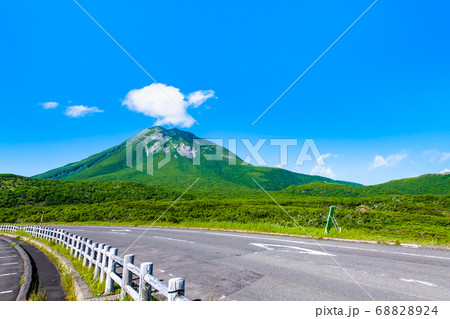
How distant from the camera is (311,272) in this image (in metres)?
6.78

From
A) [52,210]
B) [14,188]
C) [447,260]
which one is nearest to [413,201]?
[447,260]

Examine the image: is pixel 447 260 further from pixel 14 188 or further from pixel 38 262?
pixel 14 188

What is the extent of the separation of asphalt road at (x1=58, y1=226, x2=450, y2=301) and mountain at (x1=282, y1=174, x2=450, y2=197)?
371ft

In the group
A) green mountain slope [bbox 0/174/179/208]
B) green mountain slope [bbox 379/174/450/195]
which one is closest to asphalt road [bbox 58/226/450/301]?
green mountain slope [bbox 0/174/179/208]

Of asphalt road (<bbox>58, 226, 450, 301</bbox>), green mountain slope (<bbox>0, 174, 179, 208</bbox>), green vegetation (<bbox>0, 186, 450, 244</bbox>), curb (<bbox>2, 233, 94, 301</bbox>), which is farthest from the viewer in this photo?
green mountain slope (<bbox>0, 174, 179, 208</bbox>)

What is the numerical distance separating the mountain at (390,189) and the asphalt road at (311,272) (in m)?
113

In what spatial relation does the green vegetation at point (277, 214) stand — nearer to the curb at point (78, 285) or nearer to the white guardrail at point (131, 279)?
the curb at point (78, 285)

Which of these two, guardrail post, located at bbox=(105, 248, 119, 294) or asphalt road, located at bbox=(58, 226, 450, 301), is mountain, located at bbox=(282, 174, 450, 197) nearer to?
asphalt road, located at bbox=(58, 226, 450, 301)

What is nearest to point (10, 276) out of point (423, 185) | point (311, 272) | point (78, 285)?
point (78, 285)

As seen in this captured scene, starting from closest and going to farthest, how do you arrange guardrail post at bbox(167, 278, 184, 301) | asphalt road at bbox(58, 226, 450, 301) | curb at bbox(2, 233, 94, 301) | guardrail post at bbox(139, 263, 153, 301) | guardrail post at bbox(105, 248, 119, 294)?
1. guardrail post at bbox(167, 278, 184, 301)
2. guardrail post at bbox(139, 263, 153, 301)
3. asphalt road at bbox(58, 226, 450, 301)
4. curb at bbox(2, 233, 94, 301)
5. guardrail post at bbox(105, 248, 119, 294)

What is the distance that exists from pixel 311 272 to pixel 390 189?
5520 inches

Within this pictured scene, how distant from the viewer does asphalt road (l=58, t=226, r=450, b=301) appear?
514cm

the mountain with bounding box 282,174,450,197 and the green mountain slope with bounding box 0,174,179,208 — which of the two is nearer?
the green mountain slope with bounding box 0,174,179,208

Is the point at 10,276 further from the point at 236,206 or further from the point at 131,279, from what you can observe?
the point at 236,206
